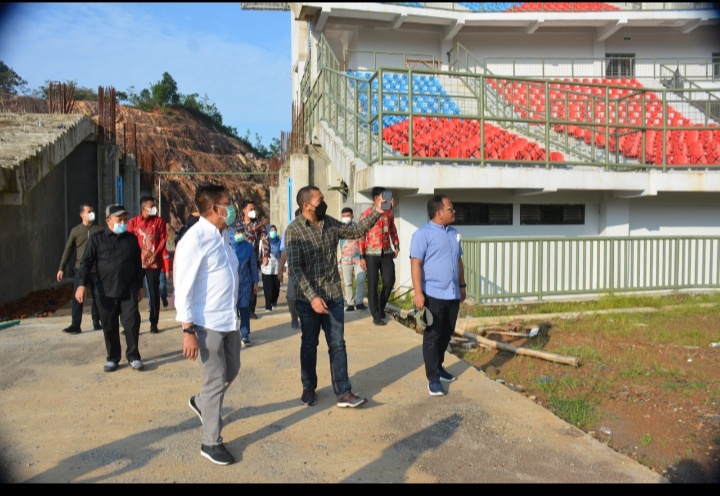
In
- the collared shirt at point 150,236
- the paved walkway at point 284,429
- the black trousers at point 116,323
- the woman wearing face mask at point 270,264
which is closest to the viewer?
the paved walkway at point 284,429

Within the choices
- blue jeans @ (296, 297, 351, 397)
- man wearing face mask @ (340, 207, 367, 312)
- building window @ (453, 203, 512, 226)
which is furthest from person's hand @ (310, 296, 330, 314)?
building window @ (453, 203, 512, 226)

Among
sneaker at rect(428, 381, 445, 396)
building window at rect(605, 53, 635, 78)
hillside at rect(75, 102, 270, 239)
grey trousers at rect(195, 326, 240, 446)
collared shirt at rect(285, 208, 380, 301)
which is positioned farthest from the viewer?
hillside at rect(75, 102, 270, 239)

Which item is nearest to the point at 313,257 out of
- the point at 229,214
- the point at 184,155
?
the point at 229,214

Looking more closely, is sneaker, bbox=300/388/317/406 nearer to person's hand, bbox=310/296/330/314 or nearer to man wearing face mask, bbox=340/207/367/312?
person's hand, bbox=310/296/330/314

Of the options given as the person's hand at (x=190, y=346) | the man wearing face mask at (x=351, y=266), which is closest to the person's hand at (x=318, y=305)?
the person's hand at (x=190, y=346)

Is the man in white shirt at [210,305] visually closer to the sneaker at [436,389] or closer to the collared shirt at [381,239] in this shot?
the sneaker at [436,389]

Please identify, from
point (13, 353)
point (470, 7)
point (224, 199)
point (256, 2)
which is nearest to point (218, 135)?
point (256, 2)

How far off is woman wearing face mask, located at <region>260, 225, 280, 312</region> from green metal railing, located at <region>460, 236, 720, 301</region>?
3205 millimetres

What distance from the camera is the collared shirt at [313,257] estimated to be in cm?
523

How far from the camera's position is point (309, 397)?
539 cm

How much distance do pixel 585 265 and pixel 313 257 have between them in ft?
24.0

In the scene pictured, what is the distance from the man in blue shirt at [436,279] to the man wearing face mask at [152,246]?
426cm

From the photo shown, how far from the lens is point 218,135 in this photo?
45094 millimetres

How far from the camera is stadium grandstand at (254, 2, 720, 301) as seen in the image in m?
11.0
